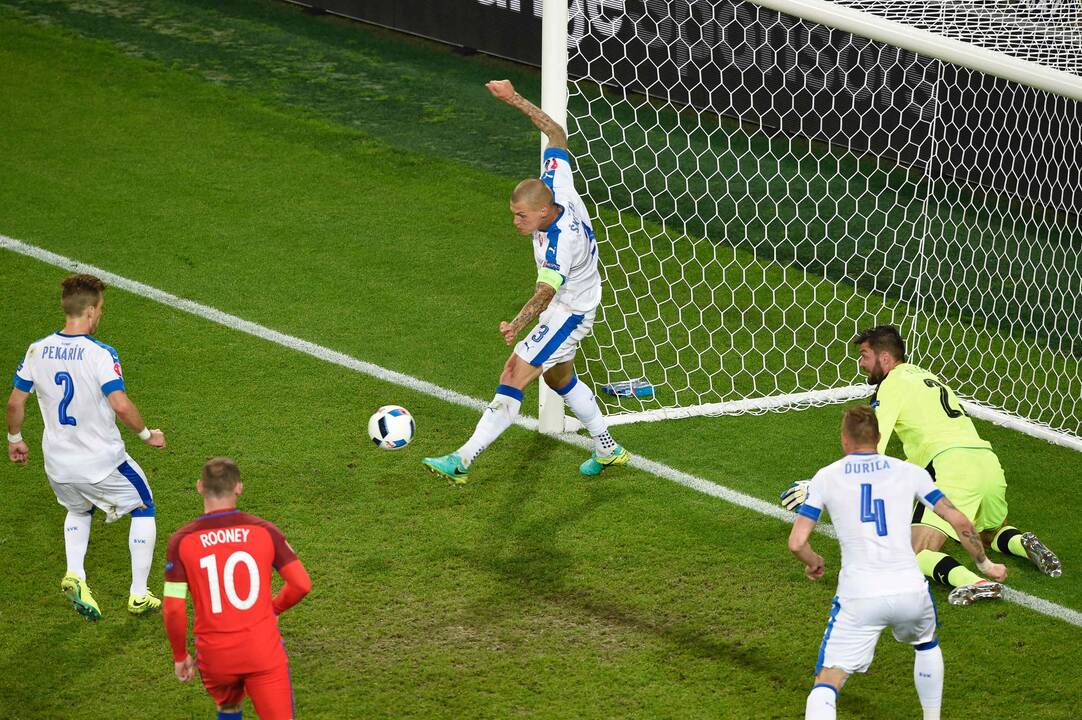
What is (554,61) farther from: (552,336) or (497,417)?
(497,417)

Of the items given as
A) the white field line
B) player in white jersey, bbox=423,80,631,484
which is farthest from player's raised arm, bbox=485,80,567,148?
the white field line

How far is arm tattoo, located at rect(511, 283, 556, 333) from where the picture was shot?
7070 millimetres

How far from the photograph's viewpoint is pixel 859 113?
39.0 ft

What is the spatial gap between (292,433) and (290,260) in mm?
2763

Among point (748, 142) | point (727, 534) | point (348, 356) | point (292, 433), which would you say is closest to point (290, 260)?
point (348, 356)

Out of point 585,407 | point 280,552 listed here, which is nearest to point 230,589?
point 280,552

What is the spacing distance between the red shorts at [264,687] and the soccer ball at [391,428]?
2356 mm

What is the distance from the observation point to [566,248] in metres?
7.46

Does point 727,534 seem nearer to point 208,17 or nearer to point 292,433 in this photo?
point 292,433

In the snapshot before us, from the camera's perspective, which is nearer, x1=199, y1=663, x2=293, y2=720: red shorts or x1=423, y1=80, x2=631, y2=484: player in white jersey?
x1=199, y1=663, x2=293, y2=720: red shorts

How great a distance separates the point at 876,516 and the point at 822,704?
2.49ft

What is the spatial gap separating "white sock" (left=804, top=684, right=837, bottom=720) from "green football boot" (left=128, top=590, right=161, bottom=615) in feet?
10.4

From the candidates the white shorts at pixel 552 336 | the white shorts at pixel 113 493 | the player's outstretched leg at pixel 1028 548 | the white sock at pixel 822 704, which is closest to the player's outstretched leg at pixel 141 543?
the white shorts at pixel 113 493

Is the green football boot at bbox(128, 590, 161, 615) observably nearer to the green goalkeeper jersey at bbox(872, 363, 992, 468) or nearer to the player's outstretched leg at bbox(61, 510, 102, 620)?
the player's outstretched leg at bbox(61, 510, 102, 620)
